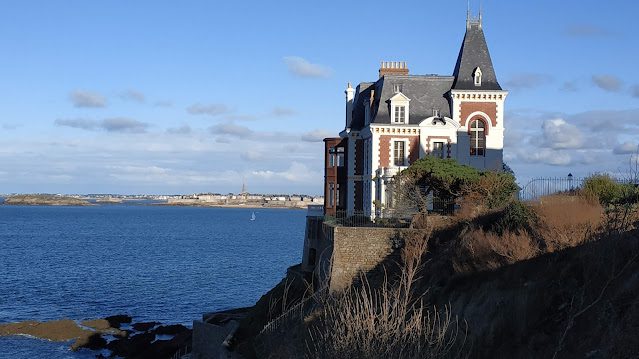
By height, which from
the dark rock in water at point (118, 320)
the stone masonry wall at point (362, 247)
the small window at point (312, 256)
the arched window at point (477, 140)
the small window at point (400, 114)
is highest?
the small window at point (400, 114)

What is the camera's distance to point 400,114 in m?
42.9

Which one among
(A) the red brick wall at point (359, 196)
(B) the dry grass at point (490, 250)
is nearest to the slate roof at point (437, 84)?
(A) the red brick wall at point (359, 196)

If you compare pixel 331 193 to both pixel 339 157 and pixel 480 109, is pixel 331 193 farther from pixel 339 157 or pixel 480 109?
pixel 480 109

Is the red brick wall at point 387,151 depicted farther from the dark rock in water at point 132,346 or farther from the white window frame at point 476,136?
the dark rock in water at point 132,346

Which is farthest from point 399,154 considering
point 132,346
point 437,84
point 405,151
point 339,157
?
point 132,346

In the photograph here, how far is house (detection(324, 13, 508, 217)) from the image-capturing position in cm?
4244

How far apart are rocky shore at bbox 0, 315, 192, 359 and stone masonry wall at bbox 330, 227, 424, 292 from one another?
1247 cm

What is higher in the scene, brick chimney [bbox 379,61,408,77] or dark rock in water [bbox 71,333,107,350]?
brick chimney [bbox 379,61,408,77]

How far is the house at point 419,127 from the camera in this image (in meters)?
42.4

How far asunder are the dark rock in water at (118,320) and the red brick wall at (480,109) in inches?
1027

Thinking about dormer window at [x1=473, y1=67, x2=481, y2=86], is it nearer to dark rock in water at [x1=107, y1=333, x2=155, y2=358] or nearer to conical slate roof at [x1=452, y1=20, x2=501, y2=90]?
conical slate roof at [x1=452, y1=20, x2=501, y2=90]

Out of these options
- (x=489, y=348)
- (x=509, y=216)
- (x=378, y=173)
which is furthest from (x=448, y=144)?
(x=489, y=348)

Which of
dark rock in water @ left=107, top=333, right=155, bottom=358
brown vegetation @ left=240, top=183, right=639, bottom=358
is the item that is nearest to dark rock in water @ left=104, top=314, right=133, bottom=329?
dark rock in water @ left=107, top=333, right=155, bottom=358

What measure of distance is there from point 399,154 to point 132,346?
19440 mm
